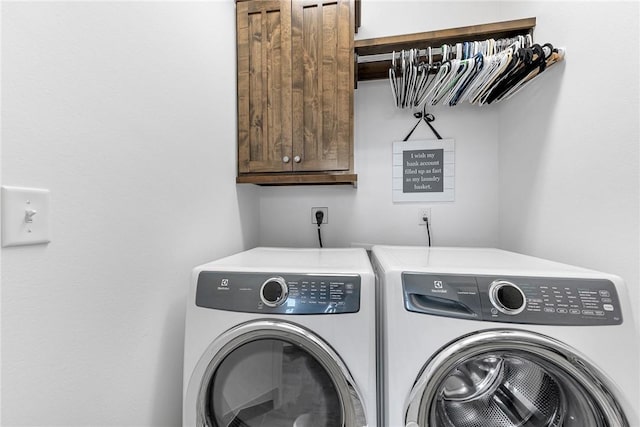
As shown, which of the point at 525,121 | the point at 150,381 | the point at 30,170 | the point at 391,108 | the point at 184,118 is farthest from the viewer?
the point at 391,108

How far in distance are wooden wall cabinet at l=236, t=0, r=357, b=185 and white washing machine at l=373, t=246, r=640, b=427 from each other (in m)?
0.79

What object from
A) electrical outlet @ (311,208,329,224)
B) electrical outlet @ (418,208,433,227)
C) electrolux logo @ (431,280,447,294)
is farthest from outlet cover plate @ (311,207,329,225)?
electrolux logo @ (431,280,447,294)

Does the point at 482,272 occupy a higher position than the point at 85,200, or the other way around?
the point at 85,200

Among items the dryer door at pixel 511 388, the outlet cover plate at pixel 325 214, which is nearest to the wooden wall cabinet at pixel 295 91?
the outlet cover plate at pixel 325 214

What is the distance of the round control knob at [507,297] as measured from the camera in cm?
80

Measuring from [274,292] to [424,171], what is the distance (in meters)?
1.28

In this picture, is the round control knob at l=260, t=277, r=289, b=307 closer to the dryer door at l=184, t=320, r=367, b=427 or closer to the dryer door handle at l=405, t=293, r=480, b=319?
the dryer door at l=184, t=320, r=367, b=427

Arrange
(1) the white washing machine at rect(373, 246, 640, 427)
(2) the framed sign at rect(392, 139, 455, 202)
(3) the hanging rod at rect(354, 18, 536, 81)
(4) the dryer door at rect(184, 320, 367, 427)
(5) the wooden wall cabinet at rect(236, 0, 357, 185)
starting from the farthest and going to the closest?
(2) the framed sign at rect(392, 139, 455, 202) → (5) the wooden wall cabinet at rect(236, 0, 357, 185) → (3) the hanging rod at rect(354, 18, 536, 81) → (4) the dryer door at rect(184, 320, 367, 427) → (1) the white washing machine at rect(373, 246, 640, 427)

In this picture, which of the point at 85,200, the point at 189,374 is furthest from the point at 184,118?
the point at 189,374

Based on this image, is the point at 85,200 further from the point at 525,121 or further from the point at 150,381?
the point at 525,121

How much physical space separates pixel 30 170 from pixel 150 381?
30.3 inches

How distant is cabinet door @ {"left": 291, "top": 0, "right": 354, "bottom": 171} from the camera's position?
146cm

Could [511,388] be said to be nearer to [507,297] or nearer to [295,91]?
[507,297]

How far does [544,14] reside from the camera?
4.15 feet
